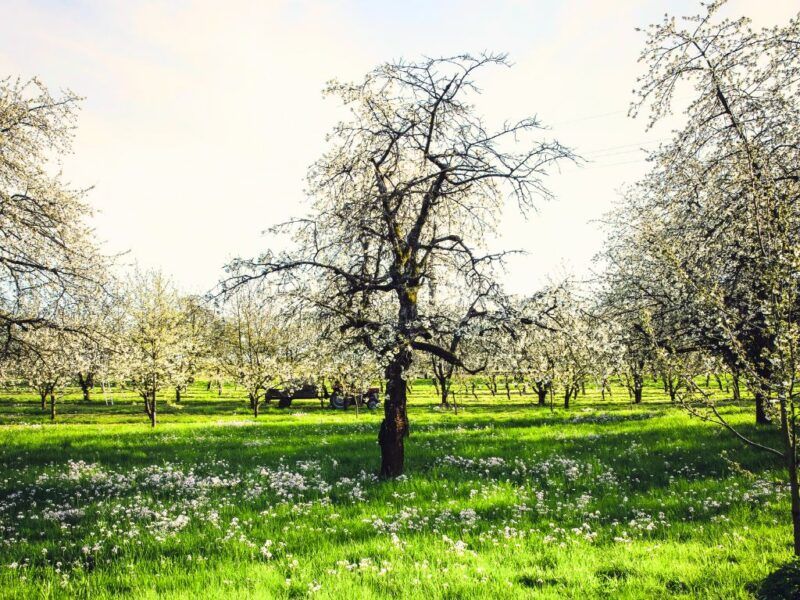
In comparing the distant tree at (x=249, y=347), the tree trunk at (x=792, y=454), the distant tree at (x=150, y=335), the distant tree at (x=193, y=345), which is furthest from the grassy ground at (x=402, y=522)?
the distant tree at (x=193, y=345)

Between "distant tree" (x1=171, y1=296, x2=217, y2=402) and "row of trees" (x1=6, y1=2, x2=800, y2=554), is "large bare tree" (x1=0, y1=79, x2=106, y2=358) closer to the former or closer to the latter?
"row of trees" (x1=6, y1=2, x2=800, y2=554)

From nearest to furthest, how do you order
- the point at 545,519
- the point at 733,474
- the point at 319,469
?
the point at 545,519 → the point at 733,474 → the point at 319,469

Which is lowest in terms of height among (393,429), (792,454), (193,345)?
(393,429)

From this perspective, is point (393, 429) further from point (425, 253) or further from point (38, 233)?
point (38, 233)

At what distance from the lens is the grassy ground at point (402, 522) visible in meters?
6.17

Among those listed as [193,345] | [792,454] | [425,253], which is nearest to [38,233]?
[425,253]

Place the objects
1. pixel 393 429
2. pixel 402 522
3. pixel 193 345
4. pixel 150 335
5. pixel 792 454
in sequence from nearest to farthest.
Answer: pixel 792 454
pixel 402 522
pixel 393 429
pixel 150 335
pixel 193 345

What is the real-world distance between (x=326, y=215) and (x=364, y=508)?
767 centimetres

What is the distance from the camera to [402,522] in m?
8.43

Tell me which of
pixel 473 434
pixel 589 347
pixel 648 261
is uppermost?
pixel 648 261

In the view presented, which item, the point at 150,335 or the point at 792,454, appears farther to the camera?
the point at 150,335

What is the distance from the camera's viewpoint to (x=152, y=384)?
2945 cm

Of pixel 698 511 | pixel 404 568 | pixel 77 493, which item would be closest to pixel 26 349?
pixel 77 493

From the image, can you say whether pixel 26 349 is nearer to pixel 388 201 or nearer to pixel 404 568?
pixel 388 201
